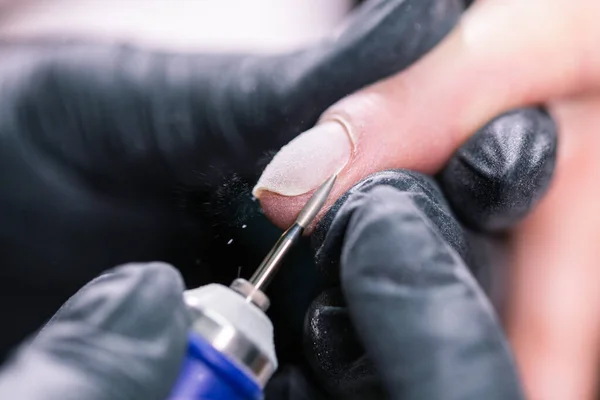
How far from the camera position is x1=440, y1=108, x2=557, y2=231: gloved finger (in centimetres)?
39

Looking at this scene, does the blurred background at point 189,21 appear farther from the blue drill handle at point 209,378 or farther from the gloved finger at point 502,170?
the blue drill handle at point 209,378

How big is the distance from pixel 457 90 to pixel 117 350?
0.31m

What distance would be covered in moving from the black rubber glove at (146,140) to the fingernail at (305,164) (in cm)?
3

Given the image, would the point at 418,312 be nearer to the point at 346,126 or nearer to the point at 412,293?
the point at 412,293

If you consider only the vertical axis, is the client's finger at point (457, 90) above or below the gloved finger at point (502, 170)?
above

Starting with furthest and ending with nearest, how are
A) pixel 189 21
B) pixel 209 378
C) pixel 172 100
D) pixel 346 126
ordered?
pixel 189 21
pixel 172 100
pixel 346 126
pixel 209 378

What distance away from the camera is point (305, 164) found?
35cm

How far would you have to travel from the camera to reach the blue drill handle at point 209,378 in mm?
283

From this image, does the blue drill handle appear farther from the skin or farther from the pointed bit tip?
the skin

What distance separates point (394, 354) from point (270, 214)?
0.44 feet

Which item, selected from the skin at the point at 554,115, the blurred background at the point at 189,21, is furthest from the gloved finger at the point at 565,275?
the blurred background at the point at 189,21

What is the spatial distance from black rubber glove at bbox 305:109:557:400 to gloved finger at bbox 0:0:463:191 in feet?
0.34

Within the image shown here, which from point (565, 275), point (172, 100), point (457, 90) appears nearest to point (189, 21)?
point (172, 100)

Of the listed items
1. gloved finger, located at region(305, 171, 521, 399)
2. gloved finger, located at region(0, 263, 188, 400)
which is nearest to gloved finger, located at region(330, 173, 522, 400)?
gloved finger, located at region(305, 171, 521, 399)
